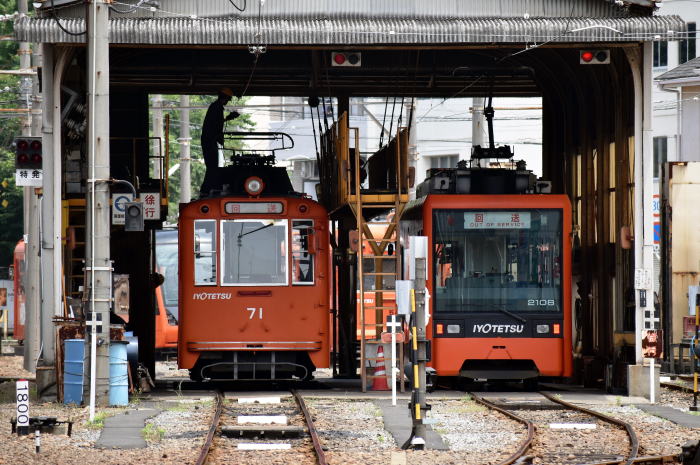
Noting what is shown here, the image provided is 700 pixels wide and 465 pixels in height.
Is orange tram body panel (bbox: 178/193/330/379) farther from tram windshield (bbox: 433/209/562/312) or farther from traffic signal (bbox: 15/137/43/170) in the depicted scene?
traffic signal (bbox: 15/137/43/170)

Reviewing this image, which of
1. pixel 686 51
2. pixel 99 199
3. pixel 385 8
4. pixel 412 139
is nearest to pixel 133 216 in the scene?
pixel 99 199

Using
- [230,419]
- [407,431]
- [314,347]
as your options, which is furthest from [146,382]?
[407,431]

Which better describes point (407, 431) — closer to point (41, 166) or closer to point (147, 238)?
point (41, 166)

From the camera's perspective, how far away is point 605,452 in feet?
45.9

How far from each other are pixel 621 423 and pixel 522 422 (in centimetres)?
110

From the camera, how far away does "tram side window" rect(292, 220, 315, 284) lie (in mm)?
22469

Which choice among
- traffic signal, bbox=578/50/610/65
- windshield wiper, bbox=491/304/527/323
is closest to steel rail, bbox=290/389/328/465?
windshield wiper, bbox=491/304/527/323

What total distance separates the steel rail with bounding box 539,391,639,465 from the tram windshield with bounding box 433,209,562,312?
1.49 meters

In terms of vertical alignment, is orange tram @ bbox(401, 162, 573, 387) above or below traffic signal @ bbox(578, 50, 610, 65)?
below

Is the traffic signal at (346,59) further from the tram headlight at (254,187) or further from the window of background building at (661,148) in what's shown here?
the window of background building at (661,148)

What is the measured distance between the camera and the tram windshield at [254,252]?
2238 cm

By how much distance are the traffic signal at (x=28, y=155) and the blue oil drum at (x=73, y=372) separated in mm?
2656

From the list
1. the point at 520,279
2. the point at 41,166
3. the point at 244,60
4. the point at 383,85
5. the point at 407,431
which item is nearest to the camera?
the point at 407,431

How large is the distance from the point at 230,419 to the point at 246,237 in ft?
19.4
